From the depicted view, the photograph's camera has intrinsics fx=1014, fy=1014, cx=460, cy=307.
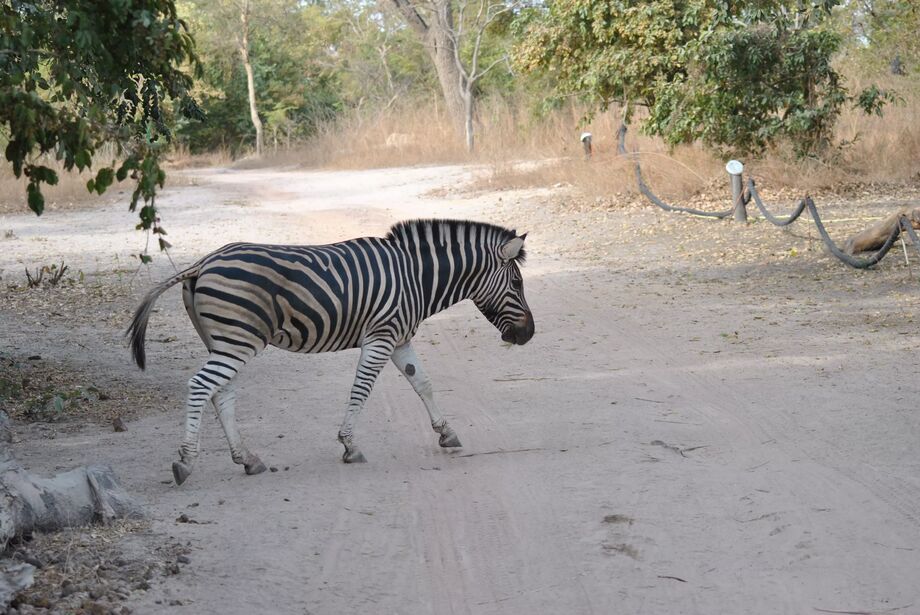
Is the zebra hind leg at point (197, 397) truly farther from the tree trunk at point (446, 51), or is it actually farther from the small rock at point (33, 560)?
the tree trunk at point (446, 51)

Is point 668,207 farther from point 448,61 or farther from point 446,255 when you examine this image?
point 448,61

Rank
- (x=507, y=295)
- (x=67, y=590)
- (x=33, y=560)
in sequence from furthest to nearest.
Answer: (x=507, y=295), (x=33, y=560), (x=67, y=590)

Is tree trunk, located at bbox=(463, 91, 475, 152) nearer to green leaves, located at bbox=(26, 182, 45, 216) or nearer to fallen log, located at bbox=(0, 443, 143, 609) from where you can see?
fallen log, located at bbox=(0, 443, 143, 609)

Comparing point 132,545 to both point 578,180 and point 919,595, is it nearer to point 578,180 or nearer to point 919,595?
point 919,595

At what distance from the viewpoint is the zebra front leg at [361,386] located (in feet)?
20.1

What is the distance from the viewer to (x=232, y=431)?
5910 mm

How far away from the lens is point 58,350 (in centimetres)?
935

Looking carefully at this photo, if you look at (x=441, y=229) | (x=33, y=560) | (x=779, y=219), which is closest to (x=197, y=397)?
(x=33, y=560)

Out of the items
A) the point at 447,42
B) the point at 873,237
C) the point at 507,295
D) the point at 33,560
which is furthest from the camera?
the point at 447,42

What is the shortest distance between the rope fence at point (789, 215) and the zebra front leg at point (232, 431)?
279 inches

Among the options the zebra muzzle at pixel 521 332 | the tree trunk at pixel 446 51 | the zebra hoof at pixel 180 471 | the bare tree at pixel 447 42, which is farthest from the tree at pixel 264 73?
the zebra hoof at pixel 180 471

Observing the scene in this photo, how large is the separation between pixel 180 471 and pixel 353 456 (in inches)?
41.4

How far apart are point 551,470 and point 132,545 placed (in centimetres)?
238

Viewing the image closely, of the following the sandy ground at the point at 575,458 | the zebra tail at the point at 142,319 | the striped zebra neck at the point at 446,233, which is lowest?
the sandy ground at the point at 575,458
